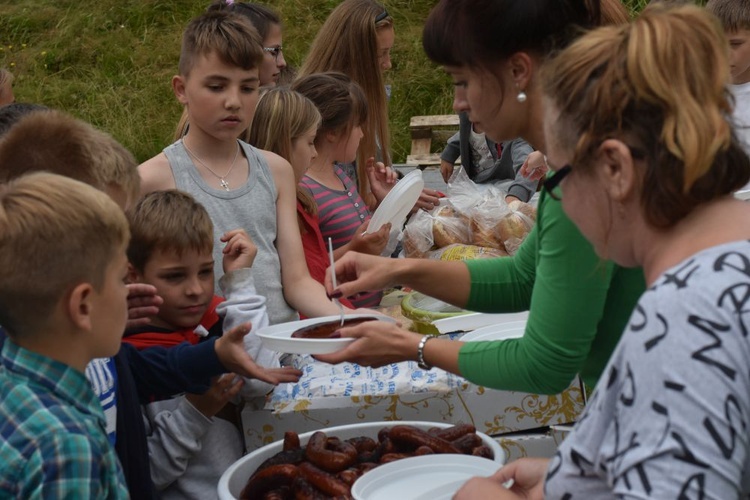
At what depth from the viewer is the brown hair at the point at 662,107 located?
1427 mm

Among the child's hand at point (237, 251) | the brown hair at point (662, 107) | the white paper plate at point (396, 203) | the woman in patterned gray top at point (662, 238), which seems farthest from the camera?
the white paper plate at point (396, 203)

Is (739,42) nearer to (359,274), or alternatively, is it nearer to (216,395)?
(359,274)

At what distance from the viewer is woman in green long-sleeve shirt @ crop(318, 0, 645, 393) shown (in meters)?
2.08

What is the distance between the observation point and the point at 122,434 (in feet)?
8.13

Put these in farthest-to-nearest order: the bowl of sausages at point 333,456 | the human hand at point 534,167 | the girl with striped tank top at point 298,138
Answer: the human hand at point 534,167 → the girl with striped tank top at point 298,138 → the bowl of sausages at point 333,456

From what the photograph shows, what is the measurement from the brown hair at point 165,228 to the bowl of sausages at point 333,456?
0.68m

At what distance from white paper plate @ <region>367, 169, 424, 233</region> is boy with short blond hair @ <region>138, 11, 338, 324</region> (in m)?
0.36

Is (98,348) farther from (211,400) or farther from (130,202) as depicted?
(211,400)

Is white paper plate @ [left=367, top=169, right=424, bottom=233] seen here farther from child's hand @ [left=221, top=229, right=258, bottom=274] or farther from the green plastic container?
child's hand @ [left=221, top=229, right=258, bottom=274]

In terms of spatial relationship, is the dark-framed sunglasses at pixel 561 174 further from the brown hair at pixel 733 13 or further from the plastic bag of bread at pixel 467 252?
the brown hair at pixel 733 13

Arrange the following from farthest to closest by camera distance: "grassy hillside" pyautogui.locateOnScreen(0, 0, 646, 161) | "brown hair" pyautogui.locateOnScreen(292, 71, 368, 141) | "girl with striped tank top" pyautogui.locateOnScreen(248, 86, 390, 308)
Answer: "grassy hillside" pyautogui.locateOnScreen(0, 0, 646, 161)
"brown hair" pyautogui.locateOnScreen(292, 71, 368, 141)
"girl with striped tank top" pyautogui.locateOnScreen(248, 86, 390, 308)

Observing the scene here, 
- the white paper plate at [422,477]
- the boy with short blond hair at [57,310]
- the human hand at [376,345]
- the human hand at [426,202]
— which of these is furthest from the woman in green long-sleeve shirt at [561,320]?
the human hand at [426,202]

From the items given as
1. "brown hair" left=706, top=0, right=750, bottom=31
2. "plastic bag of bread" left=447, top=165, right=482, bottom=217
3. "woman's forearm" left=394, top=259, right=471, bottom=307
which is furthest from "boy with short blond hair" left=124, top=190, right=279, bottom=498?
"brown hair" left=706, top=0, right=750, bottom=31

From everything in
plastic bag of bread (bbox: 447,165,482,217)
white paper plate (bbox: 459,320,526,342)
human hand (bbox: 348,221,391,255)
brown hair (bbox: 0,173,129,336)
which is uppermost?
brown hair (bbox: 0,173,129,336)
